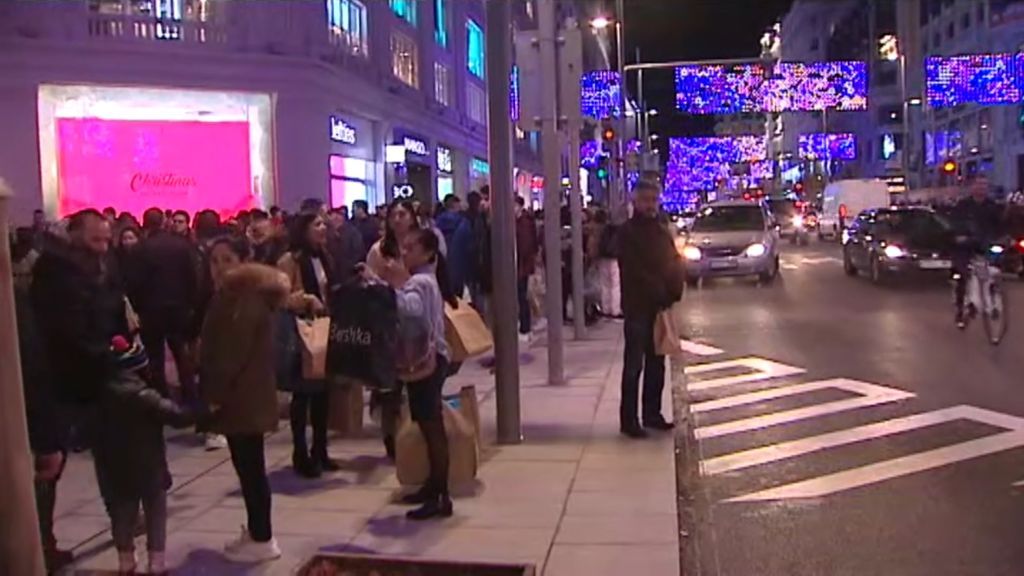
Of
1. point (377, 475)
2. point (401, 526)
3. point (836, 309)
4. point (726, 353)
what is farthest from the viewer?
point (836, 309)

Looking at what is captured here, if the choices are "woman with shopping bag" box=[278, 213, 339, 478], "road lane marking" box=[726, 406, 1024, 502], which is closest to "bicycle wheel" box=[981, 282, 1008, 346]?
"road lane marking" box=[726, 406, 1024, 502]

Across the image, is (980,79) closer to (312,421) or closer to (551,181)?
(551,181)

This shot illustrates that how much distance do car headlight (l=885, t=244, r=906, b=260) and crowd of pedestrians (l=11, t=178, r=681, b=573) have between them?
47.3ft

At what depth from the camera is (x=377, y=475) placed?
7.97m

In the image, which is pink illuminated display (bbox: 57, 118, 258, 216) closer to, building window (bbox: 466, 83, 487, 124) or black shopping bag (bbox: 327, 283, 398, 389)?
black shopping bag (bbox: 327, 283, 398, 389)

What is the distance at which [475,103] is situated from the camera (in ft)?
150

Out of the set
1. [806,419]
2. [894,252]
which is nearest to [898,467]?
[806,419]

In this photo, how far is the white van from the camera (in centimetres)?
4779

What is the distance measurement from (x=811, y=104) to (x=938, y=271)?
42.4 ft

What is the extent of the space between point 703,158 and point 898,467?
266ft

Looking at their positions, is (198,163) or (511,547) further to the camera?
(198,163)

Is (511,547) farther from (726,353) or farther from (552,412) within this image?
(726,353)

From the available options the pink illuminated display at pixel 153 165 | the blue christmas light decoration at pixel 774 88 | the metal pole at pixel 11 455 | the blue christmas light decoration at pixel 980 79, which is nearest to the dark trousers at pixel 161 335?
the metal pole at pixel 11 455

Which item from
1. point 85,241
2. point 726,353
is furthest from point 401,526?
point 726,353
